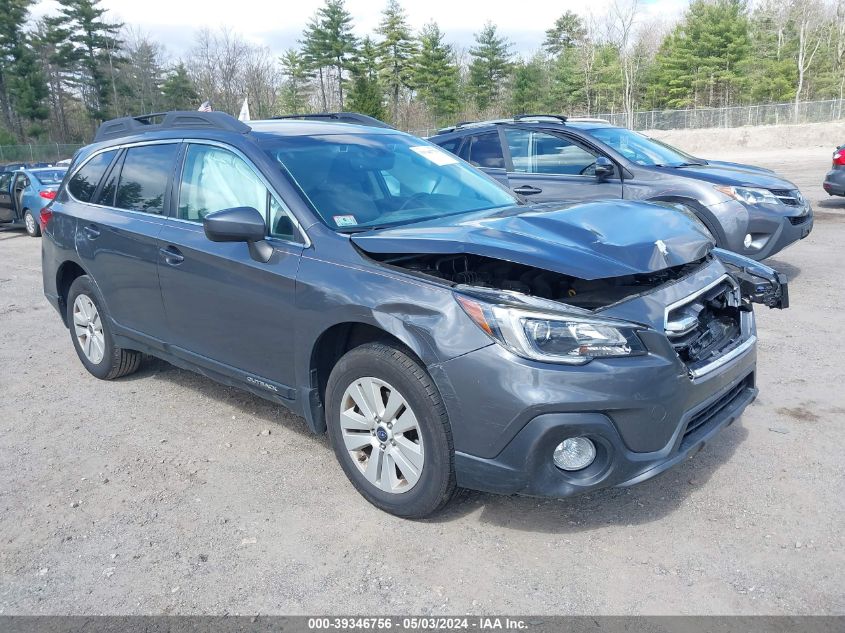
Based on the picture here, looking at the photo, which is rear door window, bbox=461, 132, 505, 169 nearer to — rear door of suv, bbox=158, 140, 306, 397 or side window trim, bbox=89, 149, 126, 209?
side window trim, bbox=89, 149, 126, 209

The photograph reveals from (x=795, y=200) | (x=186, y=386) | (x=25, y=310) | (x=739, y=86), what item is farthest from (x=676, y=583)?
(x=739, y=86)

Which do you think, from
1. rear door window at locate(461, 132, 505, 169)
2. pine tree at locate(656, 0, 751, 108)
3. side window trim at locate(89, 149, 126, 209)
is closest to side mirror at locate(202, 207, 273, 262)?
side window trim at locate(89, 149, 126, 209)

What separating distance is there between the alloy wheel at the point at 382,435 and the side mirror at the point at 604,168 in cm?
494

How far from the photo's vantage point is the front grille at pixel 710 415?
312 cm

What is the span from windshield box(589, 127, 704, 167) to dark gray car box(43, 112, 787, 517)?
373 centimetres

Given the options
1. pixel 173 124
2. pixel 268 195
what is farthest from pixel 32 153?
pixel 268 195

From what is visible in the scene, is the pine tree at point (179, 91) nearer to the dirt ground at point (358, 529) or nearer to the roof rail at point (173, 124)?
the roof rail at point (173, 124)

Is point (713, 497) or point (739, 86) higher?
point (739, 86)

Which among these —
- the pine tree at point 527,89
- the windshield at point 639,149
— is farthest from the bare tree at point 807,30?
the windshield at point 639,149

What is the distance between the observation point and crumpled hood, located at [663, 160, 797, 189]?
24.2 ft

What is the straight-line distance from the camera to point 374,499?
135 inches

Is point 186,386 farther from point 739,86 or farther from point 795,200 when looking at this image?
point 739,86

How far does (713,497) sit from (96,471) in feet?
10.8

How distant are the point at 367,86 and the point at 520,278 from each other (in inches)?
2133
